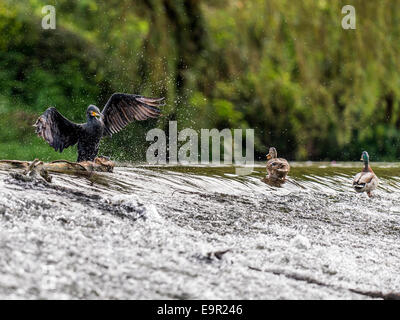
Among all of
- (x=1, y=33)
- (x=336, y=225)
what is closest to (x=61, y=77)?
(x=1, y=33)

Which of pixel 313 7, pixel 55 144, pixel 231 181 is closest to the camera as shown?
pixel 55 144

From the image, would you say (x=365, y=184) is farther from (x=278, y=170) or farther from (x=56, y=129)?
(x=56, y=129)

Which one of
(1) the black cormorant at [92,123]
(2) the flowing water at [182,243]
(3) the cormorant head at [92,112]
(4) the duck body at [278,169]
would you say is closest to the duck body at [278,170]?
(4) the duck body at [278,169]

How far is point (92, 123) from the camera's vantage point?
431 cm

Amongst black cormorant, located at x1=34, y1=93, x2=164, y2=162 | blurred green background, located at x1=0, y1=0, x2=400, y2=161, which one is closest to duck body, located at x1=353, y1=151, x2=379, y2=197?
black cormorant, located at x1=34, y1=93, x2=164, y2=162

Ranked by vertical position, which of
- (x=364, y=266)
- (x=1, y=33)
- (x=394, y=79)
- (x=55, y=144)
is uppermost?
(x=1, y=33)

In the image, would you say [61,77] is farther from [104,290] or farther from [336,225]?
[104,290]

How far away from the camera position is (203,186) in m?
4.41

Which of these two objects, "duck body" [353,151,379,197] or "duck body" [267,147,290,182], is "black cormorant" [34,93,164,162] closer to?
"duck body" [267,147,290,182]

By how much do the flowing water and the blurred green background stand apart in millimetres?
2646

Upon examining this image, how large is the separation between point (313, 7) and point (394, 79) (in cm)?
142

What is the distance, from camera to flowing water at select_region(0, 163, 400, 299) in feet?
6.32

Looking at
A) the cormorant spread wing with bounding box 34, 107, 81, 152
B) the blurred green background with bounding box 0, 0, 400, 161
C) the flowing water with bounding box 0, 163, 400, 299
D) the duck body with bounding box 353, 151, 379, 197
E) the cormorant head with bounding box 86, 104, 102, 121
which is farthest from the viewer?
the blurred green background with bounding box 0, 0, 400, 161

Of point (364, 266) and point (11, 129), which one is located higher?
point (11, 129)
